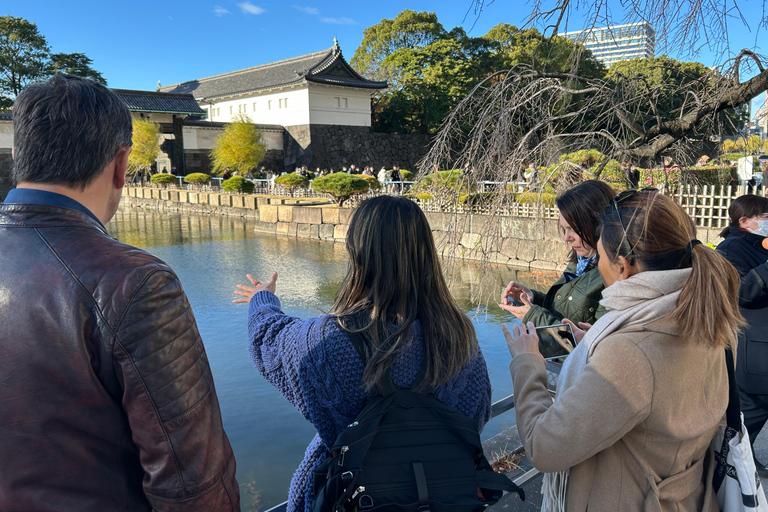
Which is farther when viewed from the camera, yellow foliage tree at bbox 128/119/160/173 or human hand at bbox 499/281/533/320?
yellow foliage tree at bbox 128/119/160/173

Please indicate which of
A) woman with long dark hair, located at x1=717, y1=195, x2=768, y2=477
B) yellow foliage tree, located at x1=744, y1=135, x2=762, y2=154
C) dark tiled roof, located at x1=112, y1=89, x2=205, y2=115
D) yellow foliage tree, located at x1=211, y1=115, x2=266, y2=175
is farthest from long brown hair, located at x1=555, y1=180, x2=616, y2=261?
dark tiled roof, located at x1=112, y1=89, x2=205, y2=115

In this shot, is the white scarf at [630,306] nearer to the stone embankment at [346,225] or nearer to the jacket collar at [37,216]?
the jacket collar at [37,216]

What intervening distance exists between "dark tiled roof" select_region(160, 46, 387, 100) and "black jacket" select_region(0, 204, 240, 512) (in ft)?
87.4

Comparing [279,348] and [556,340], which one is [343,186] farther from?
[279,348]

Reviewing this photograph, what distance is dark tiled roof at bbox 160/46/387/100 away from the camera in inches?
1057

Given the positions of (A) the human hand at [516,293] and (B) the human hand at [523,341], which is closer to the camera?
(B) the human hand at [523,341]

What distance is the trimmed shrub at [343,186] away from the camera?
14.9m

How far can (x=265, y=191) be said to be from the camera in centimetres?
2114

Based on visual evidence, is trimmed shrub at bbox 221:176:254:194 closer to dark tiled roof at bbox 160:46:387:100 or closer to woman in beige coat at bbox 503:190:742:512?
dark tiled roof at bbox 160:46:387:100

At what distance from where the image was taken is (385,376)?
1181mm

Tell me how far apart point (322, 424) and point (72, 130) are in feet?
2.60

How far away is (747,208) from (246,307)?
6.14 m

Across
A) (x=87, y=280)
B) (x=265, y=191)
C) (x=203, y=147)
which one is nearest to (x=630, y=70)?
(x=87, y=280)

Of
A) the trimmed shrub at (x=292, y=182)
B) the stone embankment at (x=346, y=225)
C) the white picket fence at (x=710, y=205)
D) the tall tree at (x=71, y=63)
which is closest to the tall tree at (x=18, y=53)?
the tall tree at (x=71, y=63)
